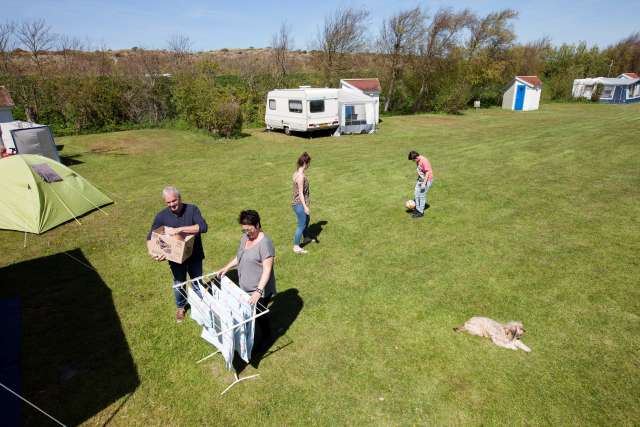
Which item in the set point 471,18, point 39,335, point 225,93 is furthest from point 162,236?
point 471,18

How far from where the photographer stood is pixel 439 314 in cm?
538

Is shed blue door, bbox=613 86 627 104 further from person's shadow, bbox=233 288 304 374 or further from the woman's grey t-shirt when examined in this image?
the woman's grey t-shirt

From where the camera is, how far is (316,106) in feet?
66.3

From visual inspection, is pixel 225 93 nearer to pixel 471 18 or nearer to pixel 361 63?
pixel 361 63

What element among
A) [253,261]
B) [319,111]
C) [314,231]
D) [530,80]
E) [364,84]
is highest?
[530,80]

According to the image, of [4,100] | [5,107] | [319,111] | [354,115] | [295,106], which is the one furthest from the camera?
[354,115]

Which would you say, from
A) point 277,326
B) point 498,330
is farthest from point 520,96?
point 277,326

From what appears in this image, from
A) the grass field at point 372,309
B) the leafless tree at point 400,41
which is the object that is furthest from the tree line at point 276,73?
the grass field at point 372,309

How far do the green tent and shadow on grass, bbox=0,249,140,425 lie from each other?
1825 mm

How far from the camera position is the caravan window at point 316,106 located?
20.0m

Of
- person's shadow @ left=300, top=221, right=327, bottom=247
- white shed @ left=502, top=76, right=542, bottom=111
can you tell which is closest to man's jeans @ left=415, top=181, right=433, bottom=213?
person's shadow @ left=300, top=221, right=327, bottom=247

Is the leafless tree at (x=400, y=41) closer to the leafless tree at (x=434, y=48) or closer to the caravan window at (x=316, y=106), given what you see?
the leafless tree at (x=434, y=48)

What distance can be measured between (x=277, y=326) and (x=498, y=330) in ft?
9.95

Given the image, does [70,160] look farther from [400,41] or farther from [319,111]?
[400,41]
